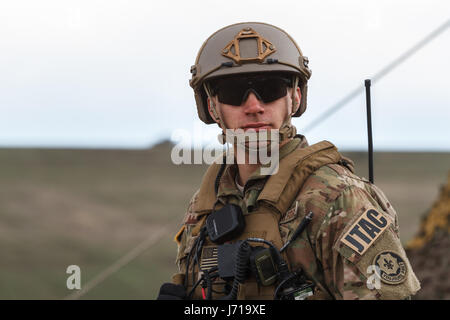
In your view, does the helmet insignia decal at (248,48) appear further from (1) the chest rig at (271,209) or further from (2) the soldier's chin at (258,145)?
(1) the chest rig at (271,209)

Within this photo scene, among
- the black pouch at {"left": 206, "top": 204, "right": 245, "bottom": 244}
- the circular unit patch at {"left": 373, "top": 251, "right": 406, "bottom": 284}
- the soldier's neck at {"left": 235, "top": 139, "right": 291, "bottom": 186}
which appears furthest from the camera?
the soldier's neck at {"left": 235, "top": 139, "right": 291, "bottom": 186}

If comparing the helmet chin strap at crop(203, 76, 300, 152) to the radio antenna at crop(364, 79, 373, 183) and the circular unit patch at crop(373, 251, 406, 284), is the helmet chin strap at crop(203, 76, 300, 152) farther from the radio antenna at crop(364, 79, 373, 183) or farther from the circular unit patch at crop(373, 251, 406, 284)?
the circular unit patch at crop(373, 251, 406, 284)

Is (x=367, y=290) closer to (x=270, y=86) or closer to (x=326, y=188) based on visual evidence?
(x=326, y=188)

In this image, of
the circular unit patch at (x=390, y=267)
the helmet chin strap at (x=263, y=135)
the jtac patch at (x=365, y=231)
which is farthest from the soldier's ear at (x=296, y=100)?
the circular unit patch at (x=390, y=267)

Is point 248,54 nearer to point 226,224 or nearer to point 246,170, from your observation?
point 246,170

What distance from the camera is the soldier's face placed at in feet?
10.9

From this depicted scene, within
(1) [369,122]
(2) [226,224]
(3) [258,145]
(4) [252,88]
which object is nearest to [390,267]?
(2) [226,224]

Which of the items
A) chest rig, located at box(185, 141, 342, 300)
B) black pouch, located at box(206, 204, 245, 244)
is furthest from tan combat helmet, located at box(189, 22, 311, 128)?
black pouch, located at box(206, 204, 245, 244)

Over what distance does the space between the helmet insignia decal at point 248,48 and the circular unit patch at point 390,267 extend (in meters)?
1.20

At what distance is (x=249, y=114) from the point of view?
11.0 feet

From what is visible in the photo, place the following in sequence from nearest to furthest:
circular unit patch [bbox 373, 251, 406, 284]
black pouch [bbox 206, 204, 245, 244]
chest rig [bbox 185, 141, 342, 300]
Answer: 1. circular unit patch [bbox 373, 251, 406, 284]
2. chest rig [bbox 185, 141, 342, 300]
3. black pouch [bbox 206, 204, 245, 244]

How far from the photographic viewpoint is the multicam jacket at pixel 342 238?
2820 mm

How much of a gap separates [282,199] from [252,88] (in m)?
0.63

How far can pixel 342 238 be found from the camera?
9.37ft
